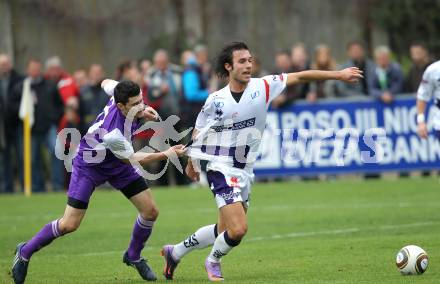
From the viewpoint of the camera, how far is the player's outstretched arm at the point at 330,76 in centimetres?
970

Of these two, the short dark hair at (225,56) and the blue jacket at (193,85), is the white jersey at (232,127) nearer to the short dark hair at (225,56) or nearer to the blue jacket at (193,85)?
the short dark hair at (225,56)

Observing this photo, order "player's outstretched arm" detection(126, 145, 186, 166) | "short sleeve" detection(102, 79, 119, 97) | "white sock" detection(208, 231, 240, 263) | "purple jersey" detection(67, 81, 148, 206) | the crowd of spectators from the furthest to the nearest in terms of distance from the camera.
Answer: the crowd of spectators < "short sleeve" detection(102, 79, 119, 97) < "purple jersey" detection(67, 81, 148, 206) < "white sock" detection(208, 231, 240, 263) < "player's outstretched arm" detection(126, 145, 186, 166)

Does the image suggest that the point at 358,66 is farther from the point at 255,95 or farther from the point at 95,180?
the point at 95,180

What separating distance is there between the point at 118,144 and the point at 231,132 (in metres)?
1.07

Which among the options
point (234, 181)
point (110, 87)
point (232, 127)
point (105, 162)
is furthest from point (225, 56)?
point (105, 162)

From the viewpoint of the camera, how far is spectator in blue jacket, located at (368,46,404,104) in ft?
65.0

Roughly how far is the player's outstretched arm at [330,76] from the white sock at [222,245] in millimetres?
1637

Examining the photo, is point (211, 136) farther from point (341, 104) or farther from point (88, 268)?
point (341, 104)

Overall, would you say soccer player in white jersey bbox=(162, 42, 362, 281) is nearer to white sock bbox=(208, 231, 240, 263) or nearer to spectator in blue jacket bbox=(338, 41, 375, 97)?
white sock bbox=(208, 231, 240, 263)

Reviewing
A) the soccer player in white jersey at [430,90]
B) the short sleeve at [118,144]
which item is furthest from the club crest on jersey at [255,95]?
the soccer player in white jersey at [430,90]

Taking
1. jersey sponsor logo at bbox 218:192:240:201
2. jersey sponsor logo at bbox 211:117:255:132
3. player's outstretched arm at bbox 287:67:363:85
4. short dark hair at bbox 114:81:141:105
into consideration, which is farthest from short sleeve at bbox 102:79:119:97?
player's outstretched arm at bbox 287:67:363:85

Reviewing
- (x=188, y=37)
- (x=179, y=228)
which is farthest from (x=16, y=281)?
(x=188, y=37)

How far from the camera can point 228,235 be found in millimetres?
9547

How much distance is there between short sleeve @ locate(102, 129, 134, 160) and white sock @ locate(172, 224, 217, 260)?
1.01 m
